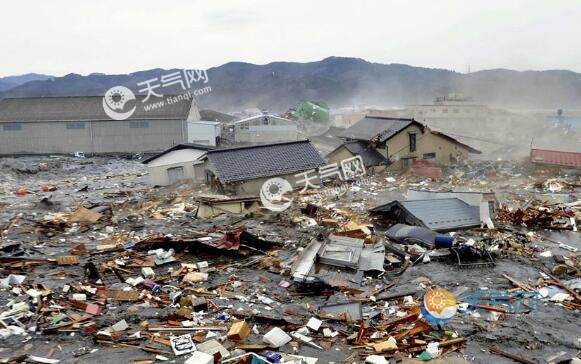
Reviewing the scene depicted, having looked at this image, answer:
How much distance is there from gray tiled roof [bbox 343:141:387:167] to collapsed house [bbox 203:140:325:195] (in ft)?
17.0

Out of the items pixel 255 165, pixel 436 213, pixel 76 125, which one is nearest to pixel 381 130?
pixel 255 165

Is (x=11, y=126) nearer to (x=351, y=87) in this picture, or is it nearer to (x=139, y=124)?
(x=139, y=124)

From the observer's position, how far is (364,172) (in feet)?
89.6

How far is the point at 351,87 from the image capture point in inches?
4892

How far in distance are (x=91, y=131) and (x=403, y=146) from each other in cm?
2521

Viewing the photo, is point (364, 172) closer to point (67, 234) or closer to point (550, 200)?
point (550, 200)

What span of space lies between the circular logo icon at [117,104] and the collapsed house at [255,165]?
59.6ft

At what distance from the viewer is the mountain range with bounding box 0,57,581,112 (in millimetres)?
100125

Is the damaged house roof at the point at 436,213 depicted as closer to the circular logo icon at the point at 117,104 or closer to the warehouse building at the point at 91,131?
the warehouse building at the point at 91,131

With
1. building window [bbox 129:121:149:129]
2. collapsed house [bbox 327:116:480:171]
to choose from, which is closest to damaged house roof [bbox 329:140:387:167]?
collapsed house [bbox 327:116:480:171]

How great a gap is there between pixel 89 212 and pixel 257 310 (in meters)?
9.52

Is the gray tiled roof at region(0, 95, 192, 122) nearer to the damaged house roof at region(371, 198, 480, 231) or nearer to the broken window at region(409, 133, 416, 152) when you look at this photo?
the broken window at region(409, 133, 416, 152)

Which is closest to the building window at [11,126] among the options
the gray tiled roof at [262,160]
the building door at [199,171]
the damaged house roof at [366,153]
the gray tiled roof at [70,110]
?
the gray tiled roof at [70,110]

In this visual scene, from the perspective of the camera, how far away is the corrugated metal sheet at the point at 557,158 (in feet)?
84.3
